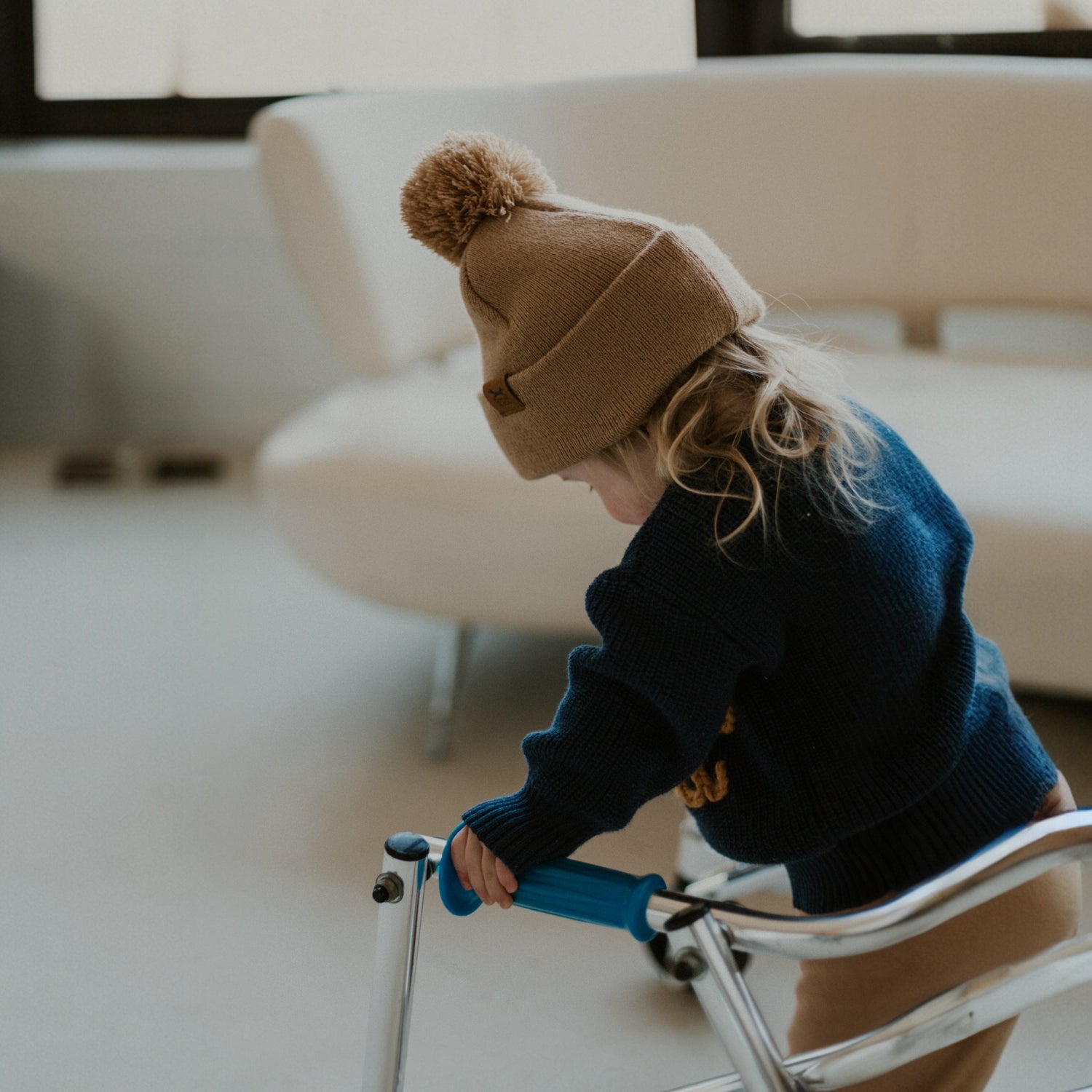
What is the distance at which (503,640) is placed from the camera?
2092 mm

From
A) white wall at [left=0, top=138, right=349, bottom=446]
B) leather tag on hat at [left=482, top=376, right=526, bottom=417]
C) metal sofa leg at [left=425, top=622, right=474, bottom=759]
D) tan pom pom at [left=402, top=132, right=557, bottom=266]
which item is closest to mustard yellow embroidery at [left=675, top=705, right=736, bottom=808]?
leather tag on hat at [left=482, top=376, right=526, bottom=417]

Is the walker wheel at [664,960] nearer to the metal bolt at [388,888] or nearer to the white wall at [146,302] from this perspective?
the metal bolt at [388,888]

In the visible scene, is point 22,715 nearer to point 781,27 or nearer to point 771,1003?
point 771,1003

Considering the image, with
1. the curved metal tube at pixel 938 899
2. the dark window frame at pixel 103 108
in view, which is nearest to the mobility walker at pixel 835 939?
the curved metal tube at pixel 938 899

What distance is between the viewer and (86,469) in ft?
9.39

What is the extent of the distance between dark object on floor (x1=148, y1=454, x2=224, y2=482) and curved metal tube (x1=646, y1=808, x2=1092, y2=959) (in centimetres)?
235

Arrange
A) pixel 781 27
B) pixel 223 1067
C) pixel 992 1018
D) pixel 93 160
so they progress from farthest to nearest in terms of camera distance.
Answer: pixel 93 160, pixel 781 27, pixel 223 1067, pixel 992 1018

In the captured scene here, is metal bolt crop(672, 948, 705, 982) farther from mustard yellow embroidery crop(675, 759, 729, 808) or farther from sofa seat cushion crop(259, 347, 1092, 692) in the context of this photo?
sofa seat cushion crop(259, 347, 1092, 692)

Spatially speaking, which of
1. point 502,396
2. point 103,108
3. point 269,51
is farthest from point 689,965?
point 103,108

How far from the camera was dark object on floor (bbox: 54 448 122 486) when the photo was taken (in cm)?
283

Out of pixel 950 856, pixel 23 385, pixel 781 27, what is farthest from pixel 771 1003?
pixel 23 385

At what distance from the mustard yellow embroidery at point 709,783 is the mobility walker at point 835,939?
131 millimetres

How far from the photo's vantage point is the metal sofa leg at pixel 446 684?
173 cm

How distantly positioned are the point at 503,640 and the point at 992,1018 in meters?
1.44
